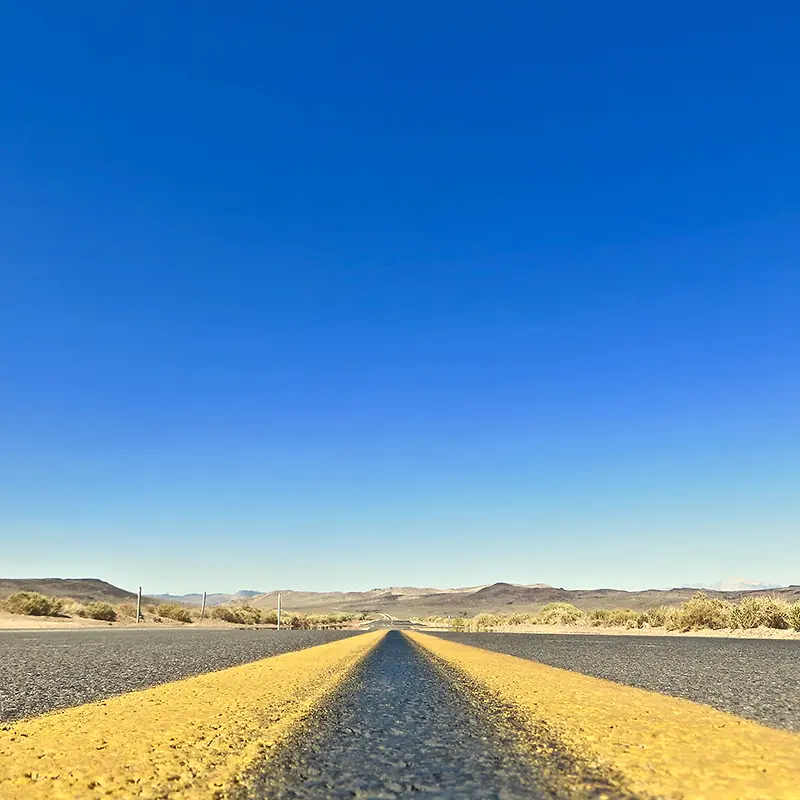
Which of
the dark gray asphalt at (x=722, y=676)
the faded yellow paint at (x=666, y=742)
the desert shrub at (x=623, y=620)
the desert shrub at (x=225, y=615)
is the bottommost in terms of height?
the desert shrub at (x=225, y=615)

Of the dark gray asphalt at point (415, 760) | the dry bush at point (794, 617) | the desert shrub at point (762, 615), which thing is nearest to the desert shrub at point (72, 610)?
the desert shrub at point (762, 615)

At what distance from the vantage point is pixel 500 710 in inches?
259

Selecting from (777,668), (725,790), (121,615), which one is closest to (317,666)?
(777,668)

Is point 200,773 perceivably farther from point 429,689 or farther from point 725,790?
point 429,689

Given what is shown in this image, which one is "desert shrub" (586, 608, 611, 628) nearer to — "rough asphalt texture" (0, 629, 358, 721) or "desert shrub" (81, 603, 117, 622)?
"rough asphalt texture" (0, 629, 358, 721)

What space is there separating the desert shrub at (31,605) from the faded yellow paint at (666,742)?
1977 inches

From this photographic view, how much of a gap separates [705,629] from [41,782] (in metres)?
35.3

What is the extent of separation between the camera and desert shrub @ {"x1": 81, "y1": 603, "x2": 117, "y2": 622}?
52675mm

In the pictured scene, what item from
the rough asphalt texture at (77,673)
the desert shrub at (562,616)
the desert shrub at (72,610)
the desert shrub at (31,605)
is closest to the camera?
the rough asphalt texture at (77,673)

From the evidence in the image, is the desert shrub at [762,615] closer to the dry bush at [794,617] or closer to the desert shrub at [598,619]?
the dry bush at [794,617]

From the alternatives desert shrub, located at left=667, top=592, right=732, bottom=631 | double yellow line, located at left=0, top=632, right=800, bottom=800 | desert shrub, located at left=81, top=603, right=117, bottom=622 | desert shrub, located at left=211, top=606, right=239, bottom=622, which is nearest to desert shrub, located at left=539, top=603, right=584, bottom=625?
desert shrub, located at left=667, top=592, right=732, bottom=631

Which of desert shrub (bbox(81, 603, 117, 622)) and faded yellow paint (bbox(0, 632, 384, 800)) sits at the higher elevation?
faded yellow paint (bbox(0, 632, 384, 800))

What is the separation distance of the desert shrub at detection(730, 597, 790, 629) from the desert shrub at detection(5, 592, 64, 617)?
4796cm

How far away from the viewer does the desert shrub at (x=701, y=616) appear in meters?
33.2
